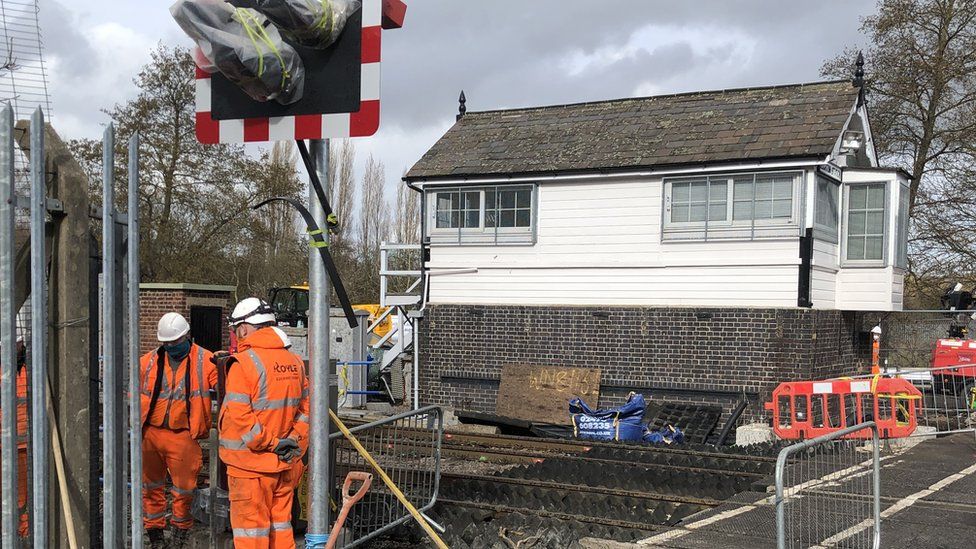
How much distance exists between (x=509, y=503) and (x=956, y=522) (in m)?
4.15

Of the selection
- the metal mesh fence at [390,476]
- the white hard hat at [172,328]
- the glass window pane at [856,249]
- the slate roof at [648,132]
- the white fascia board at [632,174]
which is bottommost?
the metal mesh fence at [390,476]

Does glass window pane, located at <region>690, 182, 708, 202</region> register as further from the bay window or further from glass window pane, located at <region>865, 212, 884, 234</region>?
glass window pane, located at <region>865, 212, 884, 234</region>

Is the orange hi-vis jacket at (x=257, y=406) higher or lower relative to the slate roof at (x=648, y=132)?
lower

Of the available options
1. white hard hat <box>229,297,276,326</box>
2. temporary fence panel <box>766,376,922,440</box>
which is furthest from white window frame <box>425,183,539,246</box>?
white hard hat <box>229,297,276,326</box>

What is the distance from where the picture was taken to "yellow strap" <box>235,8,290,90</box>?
3648 mm

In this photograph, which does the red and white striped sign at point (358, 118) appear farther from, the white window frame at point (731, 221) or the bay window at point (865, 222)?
the bay window at point (865, 222)

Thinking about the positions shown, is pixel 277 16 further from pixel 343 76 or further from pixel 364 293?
pixel 364 293

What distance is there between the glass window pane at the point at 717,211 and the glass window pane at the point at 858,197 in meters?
2.67

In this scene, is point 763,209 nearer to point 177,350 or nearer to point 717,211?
point 717,211

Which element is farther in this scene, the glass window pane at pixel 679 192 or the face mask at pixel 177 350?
the glass window pane at pixel 679 192

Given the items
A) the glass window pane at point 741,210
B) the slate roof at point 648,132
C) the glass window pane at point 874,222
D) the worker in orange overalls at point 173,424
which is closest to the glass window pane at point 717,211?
the glass window pane at point 741,210

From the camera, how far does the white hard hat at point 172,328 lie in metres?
7.21

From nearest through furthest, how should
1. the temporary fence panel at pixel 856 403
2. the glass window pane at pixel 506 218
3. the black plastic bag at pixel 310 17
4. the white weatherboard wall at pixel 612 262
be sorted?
the black plastic bag at pixel 310 17 < the temporary fence panel at pixel 856 403 < the white weatherboard wall at pixel 612 262 < the glass window pane at pixel 506 218

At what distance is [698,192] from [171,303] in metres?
11.3
